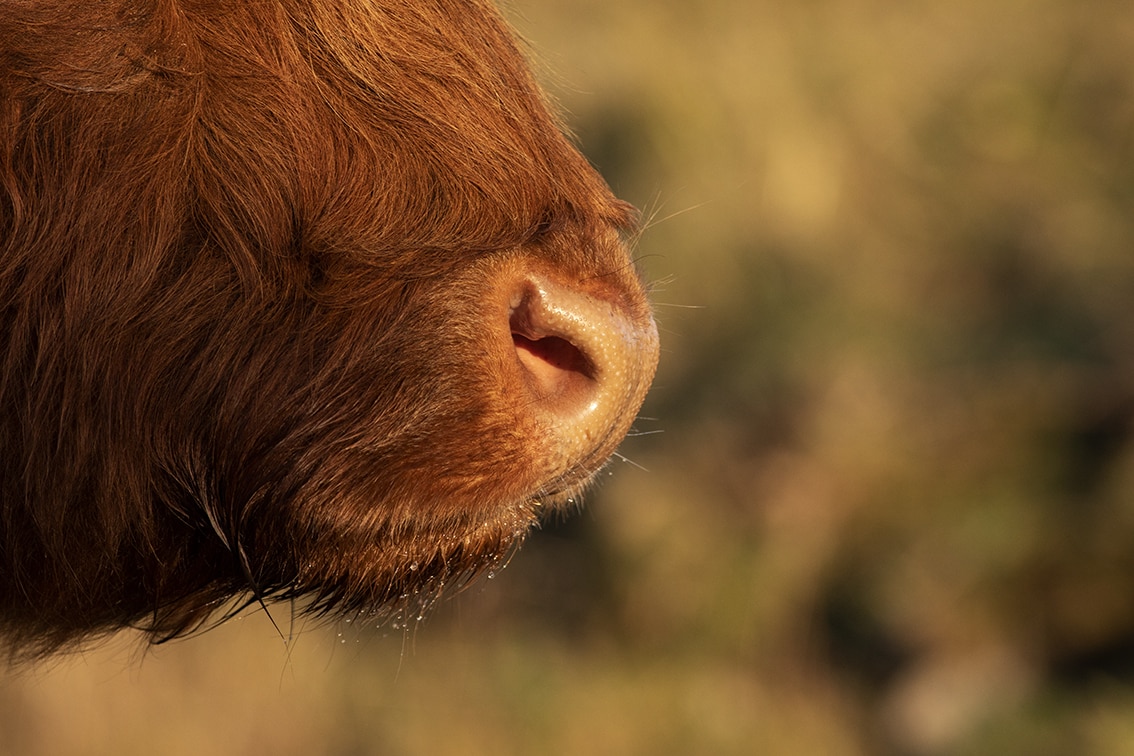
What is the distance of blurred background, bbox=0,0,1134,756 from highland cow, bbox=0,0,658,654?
2.48m

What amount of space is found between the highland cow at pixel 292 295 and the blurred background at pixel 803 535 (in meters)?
2.48

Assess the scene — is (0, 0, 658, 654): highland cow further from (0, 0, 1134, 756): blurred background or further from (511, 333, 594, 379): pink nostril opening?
(0, 0, 1134, 756): blurred background

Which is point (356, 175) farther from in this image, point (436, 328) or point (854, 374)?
point (854, 374)

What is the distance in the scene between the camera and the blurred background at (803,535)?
462 cm

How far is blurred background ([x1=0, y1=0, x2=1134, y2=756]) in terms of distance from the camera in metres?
4.62

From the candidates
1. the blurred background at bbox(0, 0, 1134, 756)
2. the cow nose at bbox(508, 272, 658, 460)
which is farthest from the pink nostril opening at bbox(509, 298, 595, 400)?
the blurred background at bbox(0, 0, 1134, 756)

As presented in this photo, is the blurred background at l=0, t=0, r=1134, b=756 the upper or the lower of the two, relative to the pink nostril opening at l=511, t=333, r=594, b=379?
lower

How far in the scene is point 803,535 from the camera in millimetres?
5047

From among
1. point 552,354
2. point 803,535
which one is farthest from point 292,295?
point 803,535

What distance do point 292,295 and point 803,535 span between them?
3.80 metres

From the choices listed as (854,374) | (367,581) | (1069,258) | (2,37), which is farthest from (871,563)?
(2,37)

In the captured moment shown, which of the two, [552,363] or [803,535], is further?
[803,535]

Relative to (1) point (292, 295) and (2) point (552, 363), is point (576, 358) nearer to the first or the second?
(2) point (552, 363)

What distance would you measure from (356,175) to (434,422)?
0.90 ft
